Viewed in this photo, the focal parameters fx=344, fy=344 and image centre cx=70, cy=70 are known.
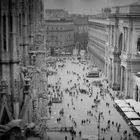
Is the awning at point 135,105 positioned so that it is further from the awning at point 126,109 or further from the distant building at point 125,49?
the distant building at point 125,49

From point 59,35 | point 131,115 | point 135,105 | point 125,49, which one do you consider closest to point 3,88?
Answer: point 131,115

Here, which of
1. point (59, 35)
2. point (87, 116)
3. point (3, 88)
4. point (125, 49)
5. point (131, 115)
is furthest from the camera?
point (59, 35)

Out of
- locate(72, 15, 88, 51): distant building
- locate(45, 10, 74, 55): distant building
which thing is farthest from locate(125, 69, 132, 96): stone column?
locate(72, 15, 88, 51): distant building

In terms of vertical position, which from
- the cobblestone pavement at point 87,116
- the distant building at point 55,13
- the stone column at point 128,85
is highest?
the distant building at point 55,13

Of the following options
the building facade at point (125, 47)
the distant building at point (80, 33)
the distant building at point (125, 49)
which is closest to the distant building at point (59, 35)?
the distant building at point (80, 33)

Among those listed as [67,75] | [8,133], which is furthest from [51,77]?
[8,133]

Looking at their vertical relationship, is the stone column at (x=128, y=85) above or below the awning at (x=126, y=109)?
above

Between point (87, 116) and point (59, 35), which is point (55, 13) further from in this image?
point (87, 116)

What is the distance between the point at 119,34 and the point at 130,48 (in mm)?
6464

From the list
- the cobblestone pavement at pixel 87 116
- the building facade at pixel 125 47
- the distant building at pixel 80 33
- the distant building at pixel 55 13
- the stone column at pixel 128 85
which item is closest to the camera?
the cobblestone pavement at pixel 87 116

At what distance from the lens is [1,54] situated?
406 inches

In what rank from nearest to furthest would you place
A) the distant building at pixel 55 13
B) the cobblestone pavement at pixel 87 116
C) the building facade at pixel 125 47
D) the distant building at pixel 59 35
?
the cobblestone pavement at pixel 87 116 < the building facade at pixel 125 47 < the distant building at pixel 59 35 < the distant building at pixel 55 13

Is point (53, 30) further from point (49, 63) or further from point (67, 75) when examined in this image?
point (67, 75)

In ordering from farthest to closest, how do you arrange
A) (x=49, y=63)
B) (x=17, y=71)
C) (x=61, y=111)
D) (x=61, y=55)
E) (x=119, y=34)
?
(x=61, y=55) → (x=49, y=63) → (x=119, y=34) → (x=61, y=111) → (x=17, y=71)
